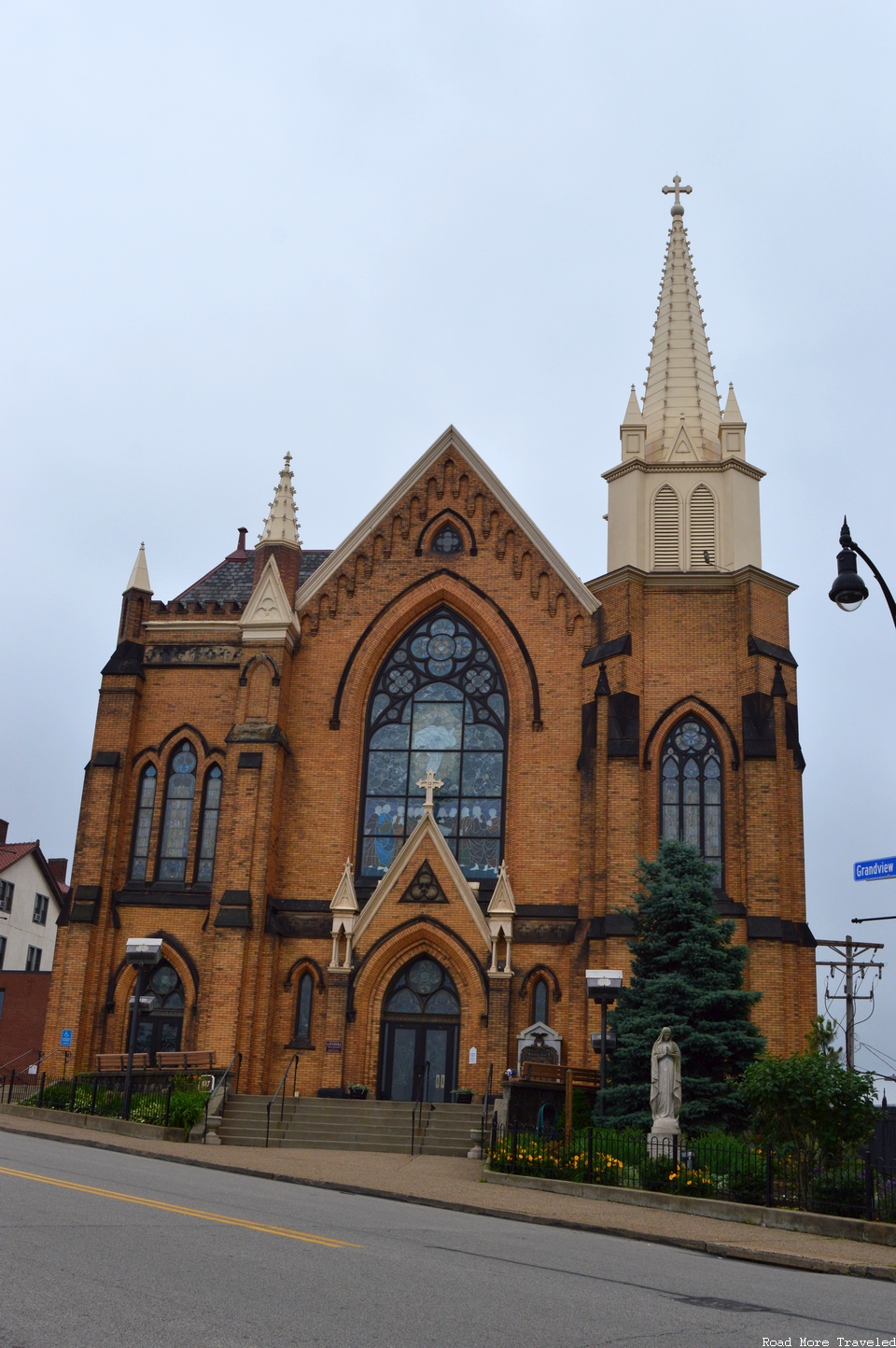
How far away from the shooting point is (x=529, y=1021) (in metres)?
28.3

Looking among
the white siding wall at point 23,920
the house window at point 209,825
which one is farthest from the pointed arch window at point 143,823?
the white siding wall at point 23,920

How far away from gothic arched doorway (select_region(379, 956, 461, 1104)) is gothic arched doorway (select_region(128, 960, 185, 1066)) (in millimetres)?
4909

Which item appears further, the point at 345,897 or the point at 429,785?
the point at 429,785

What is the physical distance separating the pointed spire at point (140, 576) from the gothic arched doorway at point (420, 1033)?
11.9m

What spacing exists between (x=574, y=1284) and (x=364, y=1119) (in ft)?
55.9

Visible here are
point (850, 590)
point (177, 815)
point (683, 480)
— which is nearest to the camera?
point (850, 590)

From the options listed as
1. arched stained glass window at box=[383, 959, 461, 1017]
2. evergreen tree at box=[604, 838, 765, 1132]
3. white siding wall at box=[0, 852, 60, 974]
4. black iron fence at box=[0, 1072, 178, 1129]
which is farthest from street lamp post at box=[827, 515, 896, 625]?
white siding wall at box=[0, 852, 60, 974]

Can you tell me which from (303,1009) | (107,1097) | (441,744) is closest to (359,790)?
(441,744)

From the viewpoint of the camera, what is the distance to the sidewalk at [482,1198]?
12641 millimetres

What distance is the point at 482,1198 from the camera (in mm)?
16391

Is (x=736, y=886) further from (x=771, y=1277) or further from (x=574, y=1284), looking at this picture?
(x=574, y=1284)

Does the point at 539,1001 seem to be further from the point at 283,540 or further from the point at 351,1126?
the point at 283,540

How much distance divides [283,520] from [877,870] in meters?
21.8

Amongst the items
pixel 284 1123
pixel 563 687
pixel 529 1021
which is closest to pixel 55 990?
pixel 284 1123
